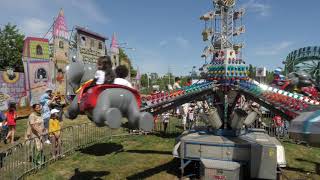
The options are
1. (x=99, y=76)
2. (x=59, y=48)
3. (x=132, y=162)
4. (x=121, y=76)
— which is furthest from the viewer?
(x=59, y=48)

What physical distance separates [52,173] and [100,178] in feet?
3.84

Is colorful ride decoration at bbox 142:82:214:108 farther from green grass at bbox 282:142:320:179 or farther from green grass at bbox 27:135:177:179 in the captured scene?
green grass at bbox 282:142:320:179

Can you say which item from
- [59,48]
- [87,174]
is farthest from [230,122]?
[59,48]

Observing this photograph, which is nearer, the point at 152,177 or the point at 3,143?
the point at 152,177

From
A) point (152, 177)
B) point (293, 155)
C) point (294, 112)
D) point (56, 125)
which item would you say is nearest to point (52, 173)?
point (56, 125)

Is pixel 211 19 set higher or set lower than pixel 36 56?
higher

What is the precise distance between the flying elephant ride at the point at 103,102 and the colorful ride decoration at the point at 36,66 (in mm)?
15032

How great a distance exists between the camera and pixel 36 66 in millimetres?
18938

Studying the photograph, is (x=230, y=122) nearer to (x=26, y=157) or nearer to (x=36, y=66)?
(x=26, y=157)

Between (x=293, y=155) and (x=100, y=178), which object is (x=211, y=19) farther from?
(x=100, y=178)

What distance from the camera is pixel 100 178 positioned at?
7.43 meters

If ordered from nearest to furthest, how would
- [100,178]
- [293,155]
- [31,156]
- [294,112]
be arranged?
[294,112] < [100,178] < [31,156] < [293,155]

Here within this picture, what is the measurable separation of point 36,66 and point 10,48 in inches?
874

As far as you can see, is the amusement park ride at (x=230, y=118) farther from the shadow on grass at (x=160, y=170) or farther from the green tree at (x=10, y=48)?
the green tree at (x=10, y=48)
